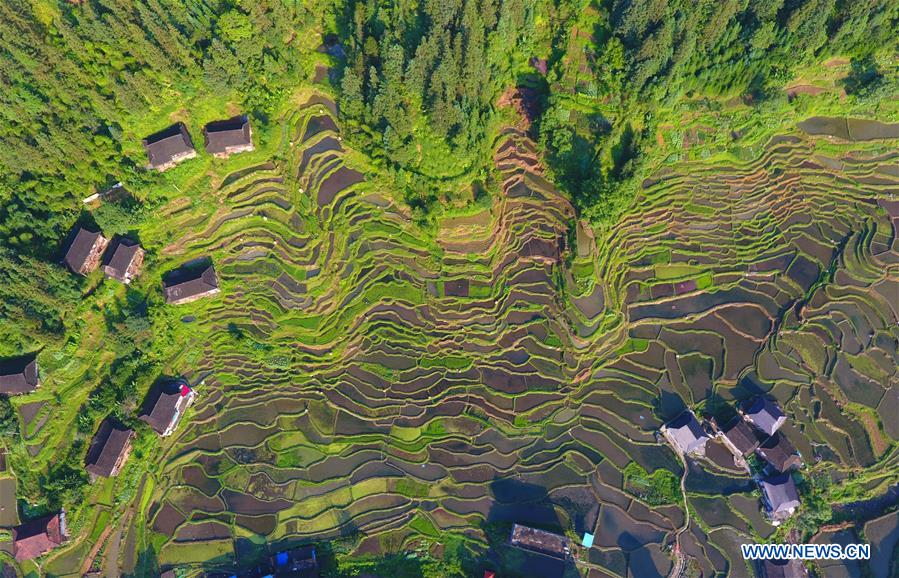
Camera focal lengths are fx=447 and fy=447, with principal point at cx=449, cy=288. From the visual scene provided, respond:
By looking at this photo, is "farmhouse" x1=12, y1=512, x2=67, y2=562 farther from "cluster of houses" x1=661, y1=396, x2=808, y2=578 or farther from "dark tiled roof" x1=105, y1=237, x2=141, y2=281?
"cluster of houses" x1=661, y1=396, x2=808, y2=578

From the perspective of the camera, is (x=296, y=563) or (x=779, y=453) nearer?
(x=296, y=563)

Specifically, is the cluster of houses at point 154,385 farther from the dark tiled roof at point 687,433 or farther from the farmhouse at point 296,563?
the dark tiled roof at point 687,433

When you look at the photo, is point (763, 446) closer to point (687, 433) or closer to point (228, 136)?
point (687, 433)

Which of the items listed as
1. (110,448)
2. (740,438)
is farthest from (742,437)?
(110,448)

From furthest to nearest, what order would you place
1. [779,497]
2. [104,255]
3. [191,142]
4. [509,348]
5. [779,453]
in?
[191,142], [509,348], [104,255], [779,453], [779,497]

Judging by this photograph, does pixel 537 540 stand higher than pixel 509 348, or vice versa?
pixel 509 348

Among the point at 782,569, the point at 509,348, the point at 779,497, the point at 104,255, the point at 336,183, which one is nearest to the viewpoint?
the point at 782,569

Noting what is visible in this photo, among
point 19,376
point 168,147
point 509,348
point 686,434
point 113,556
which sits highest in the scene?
point 168,147

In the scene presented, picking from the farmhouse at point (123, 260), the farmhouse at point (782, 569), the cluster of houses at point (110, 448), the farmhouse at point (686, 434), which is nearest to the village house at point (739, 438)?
the farmhouse at point (686, 434)

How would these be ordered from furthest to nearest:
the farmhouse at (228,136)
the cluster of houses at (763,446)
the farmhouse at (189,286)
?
the farmhouse at (228,136)
the farmhouse at (189,286)
the cluster of houses at (763,446)
